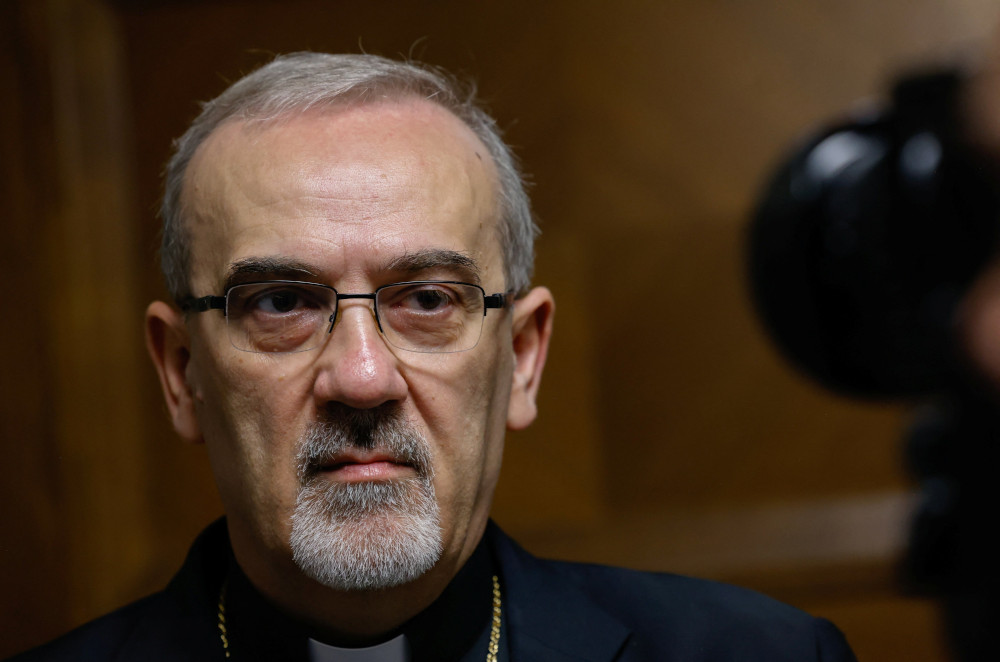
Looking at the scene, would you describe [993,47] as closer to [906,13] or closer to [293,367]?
[293,367]

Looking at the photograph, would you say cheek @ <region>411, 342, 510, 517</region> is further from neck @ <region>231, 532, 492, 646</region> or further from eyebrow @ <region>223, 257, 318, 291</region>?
eyebrow @ <region>223, 257, 318, 291</region>

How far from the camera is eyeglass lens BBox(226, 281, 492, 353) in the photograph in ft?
5.72

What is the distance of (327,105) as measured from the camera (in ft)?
6.18

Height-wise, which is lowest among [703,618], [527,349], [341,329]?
[703,618]

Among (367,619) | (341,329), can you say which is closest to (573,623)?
(367,619)

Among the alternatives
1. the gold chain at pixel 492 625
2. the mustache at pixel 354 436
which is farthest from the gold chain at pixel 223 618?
the mustache at pixel 354 436

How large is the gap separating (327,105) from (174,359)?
1.92 ft

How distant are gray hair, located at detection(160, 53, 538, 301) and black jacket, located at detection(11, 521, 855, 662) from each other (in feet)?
1.91

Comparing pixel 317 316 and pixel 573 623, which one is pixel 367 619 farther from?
pixel 317 316

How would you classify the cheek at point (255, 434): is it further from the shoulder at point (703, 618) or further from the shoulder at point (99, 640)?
the shoulder at point (703, 618)

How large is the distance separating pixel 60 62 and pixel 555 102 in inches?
69.7

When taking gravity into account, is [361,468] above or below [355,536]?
above

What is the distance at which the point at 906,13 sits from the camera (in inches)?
145

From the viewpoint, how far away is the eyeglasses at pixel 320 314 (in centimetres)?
174
